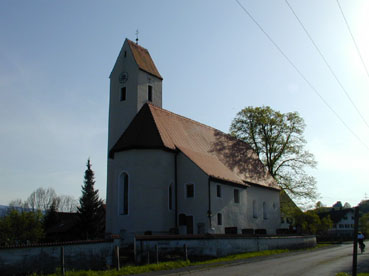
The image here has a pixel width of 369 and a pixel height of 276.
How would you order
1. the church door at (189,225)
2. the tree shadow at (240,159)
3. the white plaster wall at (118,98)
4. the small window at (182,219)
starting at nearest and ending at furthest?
1. the church door at (189,225)
2. the small window at (182,219)
3. the white plaster wall at (118,98)
4. the tree shadow at (240,159)

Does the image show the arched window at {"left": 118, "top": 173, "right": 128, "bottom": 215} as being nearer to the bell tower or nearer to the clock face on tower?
the bell tower

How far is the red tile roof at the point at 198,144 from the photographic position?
29188mm

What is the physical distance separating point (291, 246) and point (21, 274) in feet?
71.7

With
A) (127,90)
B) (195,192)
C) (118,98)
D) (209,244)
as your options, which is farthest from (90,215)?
(209,244)

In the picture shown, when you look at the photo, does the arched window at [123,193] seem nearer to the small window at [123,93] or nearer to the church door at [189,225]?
the church door at [189,225]

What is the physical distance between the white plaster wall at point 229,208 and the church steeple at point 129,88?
404 inches

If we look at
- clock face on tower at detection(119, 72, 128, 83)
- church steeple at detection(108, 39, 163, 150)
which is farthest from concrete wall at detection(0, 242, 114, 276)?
clock face on tower at detection(119, 72, 128, 83)

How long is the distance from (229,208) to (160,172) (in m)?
6.46

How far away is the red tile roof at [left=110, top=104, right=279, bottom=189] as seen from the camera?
29.2 meters

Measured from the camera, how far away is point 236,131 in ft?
154

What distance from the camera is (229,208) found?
30.7 m

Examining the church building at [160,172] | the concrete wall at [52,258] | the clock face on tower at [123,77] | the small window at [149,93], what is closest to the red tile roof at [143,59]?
the church building at [160,172]

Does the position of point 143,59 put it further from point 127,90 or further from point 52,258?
point 52,258

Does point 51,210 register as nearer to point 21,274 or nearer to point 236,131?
point 236,131
